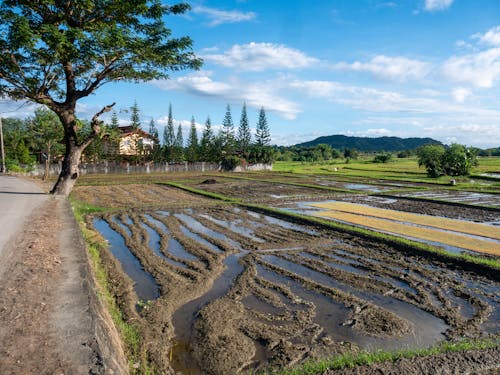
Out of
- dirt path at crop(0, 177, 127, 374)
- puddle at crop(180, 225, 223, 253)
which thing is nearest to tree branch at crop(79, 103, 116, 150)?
puddle at crop(180, 225, 223, 253)

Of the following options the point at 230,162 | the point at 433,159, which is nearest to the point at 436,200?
the point at 433,159

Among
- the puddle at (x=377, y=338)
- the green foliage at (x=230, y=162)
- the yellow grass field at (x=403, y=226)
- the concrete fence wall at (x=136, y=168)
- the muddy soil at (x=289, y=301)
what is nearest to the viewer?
the muddy soil at (x=289, y=301)

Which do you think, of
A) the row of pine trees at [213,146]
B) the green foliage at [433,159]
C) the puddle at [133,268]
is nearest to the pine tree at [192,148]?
the row of pine trees at [213,146]

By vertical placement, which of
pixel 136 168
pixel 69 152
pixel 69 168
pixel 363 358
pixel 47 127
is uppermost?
pixel 47 127

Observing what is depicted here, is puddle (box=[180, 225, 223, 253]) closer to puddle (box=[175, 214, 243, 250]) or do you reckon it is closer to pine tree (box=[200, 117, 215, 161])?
puddle (box=[175, 214, 243, 250])

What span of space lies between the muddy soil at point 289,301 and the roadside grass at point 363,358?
0.32 meters

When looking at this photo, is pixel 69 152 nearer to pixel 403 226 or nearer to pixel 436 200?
pixel 403 226

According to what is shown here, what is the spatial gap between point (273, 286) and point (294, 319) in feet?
5.07

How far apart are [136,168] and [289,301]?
49.5 m

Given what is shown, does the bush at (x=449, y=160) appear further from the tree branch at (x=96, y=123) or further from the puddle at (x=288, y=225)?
the tree branch at (x=96, y=123)

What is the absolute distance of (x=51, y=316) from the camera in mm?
4406

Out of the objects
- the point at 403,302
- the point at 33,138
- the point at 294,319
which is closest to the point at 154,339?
the point at 294,319

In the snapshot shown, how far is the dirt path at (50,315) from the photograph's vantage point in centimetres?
346

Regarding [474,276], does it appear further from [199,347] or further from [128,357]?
[128,357]
